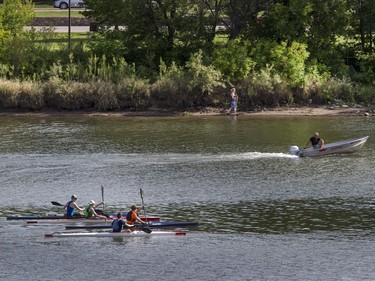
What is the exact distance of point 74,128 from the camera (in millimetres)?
78750

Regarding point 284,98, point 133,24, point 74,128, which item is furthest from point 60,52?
point 284,98

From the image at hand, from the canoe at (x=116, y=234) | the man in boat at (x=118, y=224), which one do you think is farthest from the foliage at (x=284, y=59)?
the man in boat at (x=118, y=224)

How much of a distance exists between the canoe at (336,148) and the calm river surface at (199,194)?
48cm

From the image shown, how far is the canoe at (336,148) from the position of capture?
6669 centimetres

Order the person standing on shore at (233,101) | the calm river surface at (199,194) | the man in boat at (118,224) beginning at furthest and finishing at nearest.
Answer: the person standing on shore at (233,101), the man in boat at (118,224), the calm river surface at (199,194)

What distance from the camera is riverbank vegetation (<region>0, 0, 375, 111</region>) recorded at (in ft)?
282

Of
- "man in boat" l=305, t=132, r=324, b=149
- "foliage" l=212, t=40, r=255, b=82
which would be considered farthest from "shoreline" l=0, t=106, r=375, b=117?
"man in boat" l=305, t=132, r=324, b=149

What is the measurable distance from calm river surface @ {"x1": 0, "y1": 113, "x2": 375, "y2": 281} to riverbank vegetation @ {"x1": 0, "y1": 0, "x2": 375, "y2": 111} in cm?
316

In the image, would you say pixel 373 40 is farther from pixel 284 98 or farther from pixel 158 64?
pixel 158 64

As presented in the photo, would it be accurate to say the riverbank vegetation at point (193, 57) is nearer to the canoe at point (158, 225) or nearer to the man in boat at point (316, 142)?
the man in boat at point (316, 142)

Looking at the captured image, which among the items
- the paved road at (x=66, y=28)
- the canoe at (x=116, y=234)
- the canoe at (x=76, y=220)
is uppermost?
the paved road at (x=66, y=28)

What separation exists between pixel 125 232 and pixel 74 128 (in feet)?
101

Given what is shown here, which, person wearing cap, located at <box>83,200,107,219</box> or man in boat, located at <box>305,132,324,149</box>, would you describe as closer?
person wearing cap, located at <box>83,200,107,219</box>

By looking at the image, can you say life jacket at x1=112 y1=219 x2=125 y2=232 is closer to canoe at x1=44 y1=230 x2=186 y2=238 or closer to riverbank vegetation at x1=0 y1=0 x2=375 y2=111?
canoe at x1=44 y1=230 x2=186 y2=238
